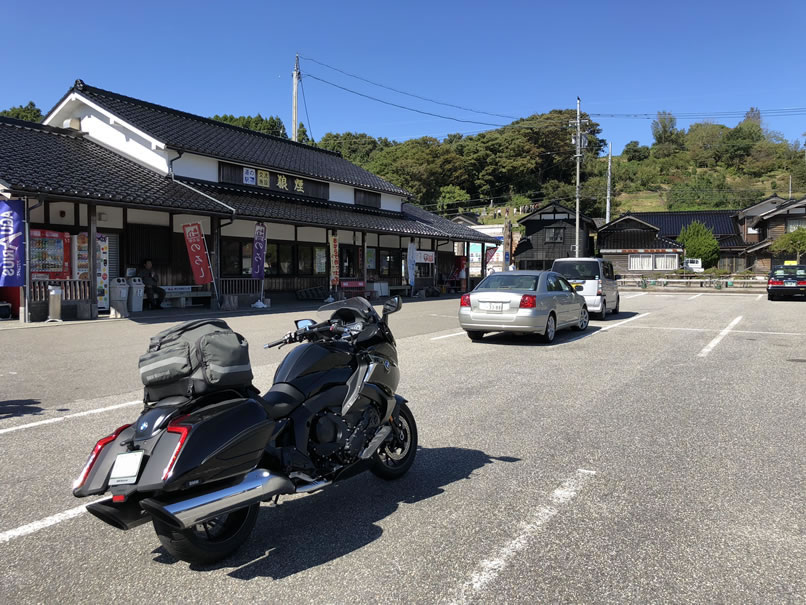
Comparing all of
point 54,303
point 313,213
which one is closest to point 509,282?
point 54,303

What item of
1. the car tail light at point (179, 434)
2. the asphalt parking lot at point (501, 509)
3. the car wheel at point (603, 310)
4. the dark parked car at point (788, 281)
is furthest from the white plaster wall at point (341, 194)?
the car tail light at point (179, 434)

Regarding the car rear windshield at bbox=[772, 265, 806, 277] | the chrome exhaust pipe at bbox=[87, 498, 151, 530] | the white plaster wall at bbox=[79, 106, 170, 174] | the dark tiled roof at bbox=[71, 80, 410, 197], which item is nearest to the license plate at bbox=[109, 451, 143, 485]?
the chrome exhaust pipe at bbox=[87, 498, 151, 530]

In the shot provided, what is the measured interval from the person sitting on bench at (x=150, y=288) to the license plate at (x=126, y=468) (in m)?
16.5

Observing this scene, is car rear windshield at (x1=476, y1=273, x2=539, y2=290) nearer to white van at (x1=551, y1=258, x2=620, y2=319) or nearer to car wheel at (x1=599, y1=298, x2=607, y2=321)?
white van at (x1=551, y1=258, x2=620, y2=319)

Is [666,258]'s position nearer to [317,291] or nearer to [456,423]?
[317,291]

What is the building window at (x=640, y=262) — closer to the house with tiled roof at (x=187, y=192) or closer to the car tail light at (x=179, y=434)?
the house with tiled roof at (x=187, y=192)

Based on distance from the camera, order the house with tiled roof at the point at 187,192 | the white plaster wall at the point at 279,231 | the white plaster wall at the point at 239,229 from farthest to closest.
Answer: the white plaster wall at the point at 279,231 < the white plaster wall at the point at 239,229 < the house with tiled roof at the point at 187,192

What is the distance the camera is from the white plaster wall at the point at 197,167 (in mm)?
20562

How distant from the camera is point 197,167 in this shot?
2119 centimetres

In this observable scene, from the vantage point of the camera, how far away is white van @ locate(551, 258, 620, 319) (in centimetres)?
1565

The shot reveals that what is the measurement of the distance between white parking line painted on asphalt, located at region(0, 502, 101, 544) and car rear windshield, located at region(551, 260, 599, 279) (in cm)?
1397

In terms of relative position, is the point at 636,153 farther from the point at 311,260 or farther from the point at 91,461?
the point at 91,461

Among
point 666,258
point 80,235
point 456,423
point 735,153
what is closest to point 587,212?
point 666,258

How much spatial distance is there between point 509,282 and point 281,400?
8946 mm
